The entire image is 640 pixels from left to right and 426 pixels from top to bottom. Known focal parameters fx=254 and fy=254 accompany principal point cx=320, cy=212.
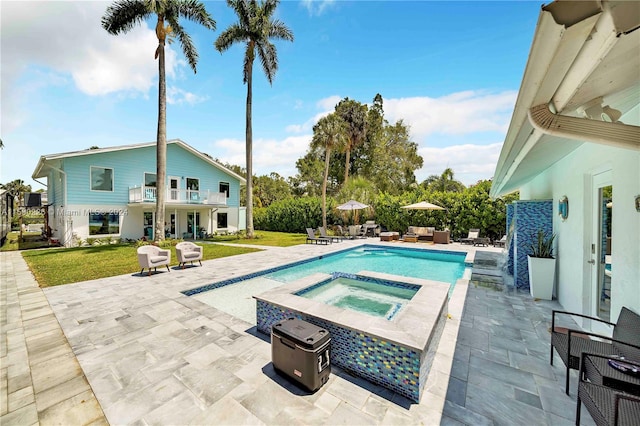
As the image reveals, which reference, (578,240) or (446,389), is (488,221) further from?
(446,389)

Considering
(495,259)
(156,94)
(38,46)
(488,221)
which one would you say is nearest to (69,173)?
(156,94)

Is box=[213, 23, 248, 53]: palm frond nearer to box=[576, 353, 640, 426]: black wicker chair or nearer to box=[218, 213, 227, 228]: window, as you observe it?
box=[218, 213, 227, 228]: window

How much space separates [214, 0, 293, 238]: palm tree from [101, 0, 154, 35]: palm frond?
408cm

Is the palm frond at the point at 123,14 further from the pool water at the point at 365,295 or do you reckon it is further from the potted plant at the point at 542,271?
the potted plant at the point at 542,271

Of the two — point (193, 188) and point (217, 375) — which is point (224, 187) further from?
point (217, 375)

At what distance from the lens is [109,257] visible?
34.8ft

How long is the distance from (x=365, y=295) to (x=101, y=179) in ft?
57.3

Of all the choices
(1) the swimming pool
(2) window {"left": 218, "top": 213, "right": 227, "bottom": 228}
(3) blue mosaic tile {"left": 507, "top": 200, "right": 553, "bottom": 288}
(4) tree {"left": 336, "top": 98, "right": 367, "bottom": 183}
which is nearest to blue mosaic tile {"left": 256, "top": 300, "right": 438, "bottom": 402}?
(1) the swimming pool

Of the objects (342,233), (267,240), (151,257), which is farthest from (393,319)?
(342,233)

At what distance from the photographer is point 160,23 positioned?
12.8 m

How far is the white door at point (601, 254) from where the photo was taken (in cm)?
408

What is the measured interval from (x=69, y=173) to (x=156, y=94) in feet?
21.9

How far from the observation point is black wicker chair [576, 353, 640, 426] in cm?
170

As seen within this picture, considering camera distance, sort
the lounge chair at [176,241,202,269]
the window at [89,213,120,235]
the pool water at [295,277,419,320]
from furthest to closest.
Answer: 1. the window at [89,213,120,235]
2. the lounge chair at [176,241,202,269]
3. the pool water at [295,277,419,320]
